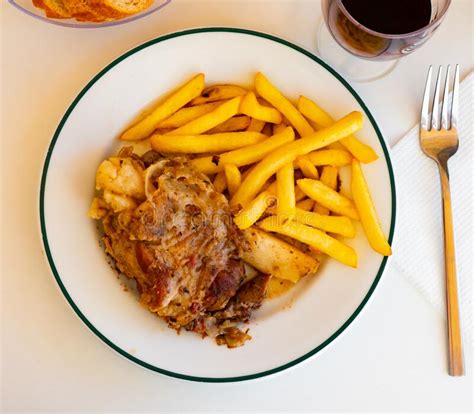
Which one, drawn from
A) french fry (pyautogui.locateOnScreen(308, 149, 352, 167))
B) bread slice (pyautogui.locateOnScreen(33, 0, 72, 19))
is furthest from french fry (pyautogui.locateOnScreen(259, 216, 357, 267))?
bread slice (pyautogui.locateOnScreen(33, 0, 72, 19))

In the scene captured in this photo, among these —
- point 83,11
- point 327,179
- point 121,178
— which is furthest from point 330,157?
point 83,11

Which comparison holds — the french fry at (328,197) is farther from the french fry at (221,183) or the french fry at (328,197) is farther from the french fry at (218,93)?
the french fry at (218,93)

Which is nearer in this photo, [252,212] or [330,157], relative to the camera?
[252,212]

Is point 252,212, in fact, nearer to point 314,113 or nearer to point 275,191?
point 275,191

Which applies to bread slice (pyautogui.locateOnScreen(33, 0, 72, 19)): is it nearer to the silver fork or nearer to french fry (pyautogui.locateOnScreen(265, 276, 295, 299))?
french fry (pyautogui.locateOnScreen(265, 276, 295, 299))

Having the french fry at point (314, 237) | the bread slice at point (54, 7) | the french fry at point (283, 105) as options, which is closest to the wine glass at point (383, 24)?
the french fry at point (283, 105)

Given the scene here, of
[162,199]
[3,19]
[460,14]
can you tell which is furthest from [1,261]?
[460,14]
